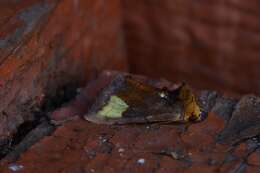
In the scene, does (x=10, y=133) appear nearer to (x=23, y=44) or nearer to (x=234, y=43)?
(x=23, y=44)

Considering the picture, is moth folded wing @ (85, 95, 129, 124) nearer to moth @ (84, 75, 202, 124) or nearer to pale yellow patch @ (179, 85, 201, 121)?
moth @ (84, 75, 202, 124)

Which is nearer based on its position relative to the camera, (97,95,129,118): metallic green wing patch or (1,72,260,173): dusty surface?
(1,72,260,173): dusty surface

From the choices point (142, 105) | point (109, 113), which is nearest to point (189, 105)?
point (142, 105)

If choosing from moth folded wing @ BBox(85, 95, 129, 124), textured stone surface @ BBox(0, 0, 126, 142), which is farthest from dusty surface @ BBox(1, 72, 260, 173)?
textured stone surface @ BBox(0, 0, 126, 142)

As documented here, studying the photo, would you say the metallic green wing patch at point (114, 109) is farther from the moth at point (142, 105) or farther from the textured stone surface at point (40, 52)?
the textured stone surface at point (40, 52)

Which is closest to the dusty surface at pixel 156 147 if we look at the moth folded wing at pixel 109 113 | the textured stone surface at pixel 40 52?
the moth folded wing at pixel 109 113

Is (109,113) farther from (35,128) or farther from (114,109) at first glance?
(35,128)
